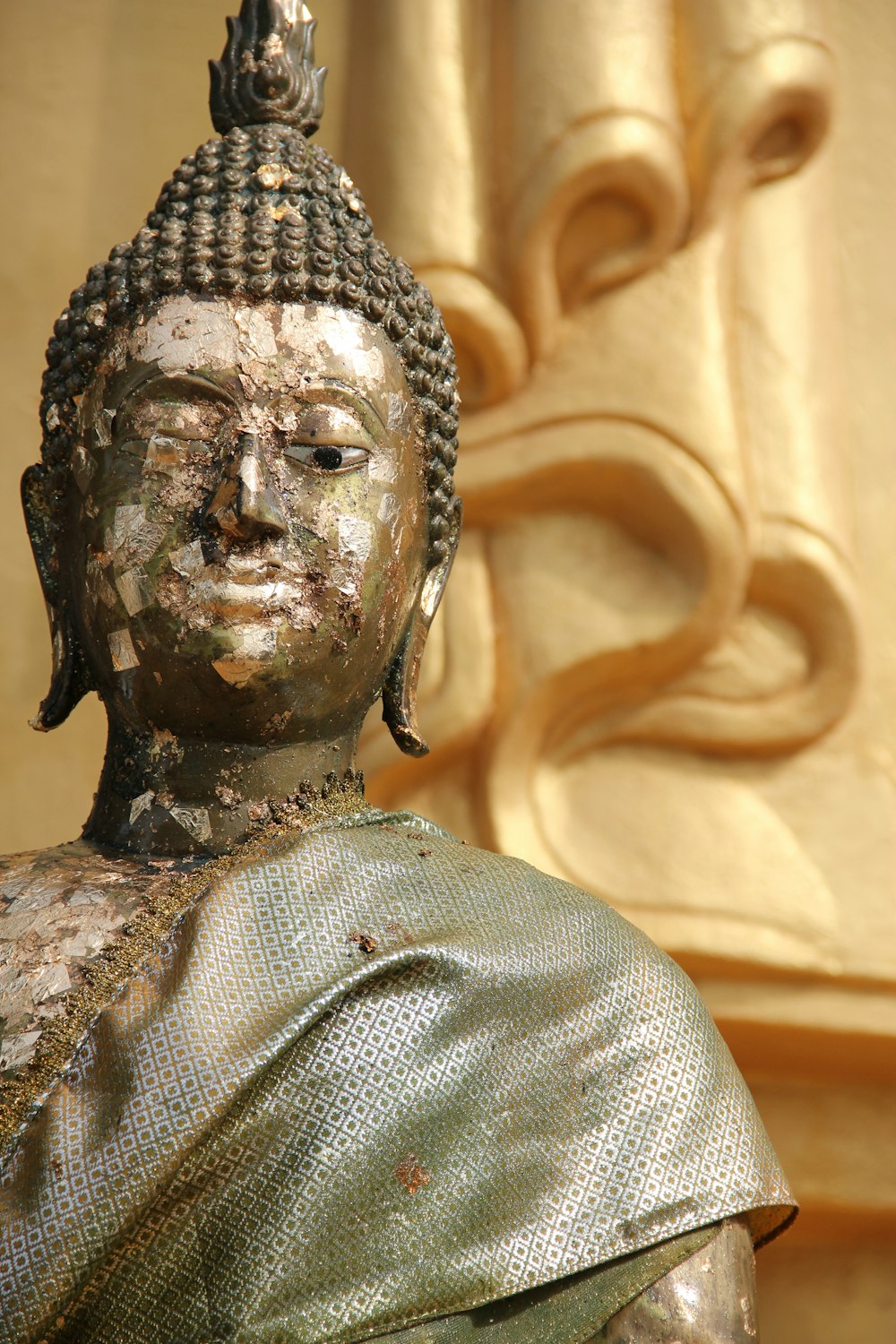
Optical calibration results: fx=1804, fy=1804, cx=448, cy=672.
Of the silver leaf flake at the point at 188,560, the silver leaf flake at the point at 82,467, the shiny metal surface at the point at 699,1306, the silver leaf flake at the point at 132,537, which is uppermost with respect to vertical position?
the silver leaf flake at the point at 82,467

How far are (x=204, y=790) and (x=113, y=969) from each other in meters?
0.21

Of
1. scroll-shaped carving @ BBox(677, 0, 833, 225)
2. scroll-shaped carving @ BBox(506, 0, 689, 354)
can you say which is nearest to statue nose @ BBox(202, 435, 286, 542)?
scroll-shaped carving @ BBox(506, 0, 689, 354)

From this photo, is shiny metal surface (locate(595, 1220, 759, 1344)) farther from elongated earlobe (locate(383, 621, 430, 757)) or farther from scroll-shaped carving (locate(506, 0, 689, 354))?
scroll-shaped carving (locate(506, 0, 689, 354))

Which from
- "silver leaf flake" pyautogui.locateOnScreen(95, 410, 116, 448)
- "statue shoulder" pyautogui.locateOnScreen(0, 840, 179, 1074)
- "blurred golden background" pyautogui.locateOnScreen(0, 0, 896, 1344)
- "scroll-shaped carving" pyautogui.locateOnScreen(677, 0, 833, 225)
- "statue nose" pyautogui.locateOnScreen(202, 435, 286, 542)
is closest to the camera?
"statue shoulder" pyautogui.locateOnScreen(0, 840, 179, 1074)

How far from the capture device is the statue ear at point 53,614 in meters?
1.61

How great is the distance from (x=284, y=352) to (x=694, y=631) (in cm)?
86

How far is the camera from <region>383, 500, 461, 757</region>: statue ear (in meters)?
1.65

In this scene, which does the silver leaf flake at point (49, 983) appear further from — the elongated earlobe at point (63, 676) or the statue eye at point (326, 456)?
the statue eye at point (326, 456)

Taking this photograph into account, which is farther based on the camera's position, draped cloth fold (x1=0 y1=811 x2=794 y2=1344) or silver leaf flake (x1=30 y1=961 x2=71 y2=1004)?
silver leaf flake (x1=30 y1=961 x2=71 y2=1004)

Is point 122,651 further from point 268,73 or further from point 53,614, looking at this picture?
point 268,73

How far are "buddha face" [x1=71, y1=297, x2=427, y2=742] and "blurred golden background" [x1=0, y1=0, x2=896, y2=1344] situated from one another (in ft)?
2.34

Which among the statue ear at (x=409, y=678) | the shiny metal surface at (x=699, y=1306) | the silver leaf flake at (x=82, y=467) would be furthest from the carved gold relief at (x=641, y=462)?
the shiny metal surface at (x=699, y=1306)

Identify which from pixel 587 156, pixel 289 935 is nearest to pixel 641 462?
pixel 587 156

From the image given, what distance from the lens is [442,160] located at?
7.67 ft
